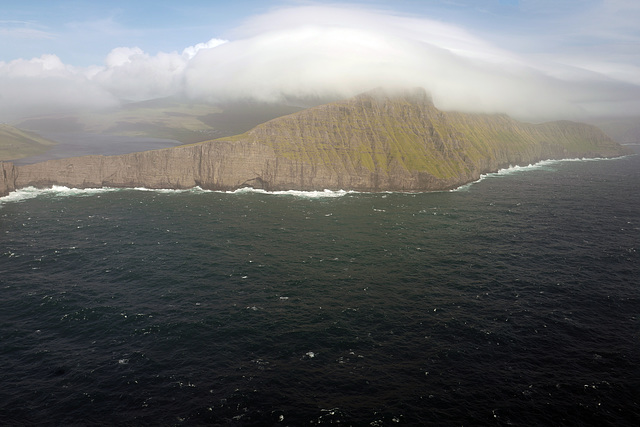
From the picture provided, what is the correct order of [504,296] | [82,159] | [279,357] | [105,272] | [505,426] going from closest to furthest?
1. [505,426]
2. [279,357]
3. [504,296]
4. [105,272]
5. [82,159]

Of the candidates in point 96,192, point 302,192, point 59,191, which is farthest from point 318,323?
point 59,191

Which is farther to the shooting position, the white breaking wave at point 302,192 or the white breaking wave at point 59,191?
the white breaking wave at point 302,192

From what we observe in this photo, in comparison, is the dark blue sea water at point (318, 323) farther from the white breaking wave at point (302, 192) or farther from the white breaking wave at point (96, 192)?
the white breaking wave at point (302, 192)

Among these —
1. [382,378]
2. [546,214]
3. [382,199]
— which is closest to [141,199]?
[382,199]

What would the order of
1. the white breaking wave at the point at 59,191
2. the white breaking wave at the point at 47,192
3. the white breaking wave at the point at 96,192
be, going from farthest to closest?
the white breaking wave at the point at 96,192
the white breaking wave at the point at 59,191
the white breaking wave at the point at 47,192

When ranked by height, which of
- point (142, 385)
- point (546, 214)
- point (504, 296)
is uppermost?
point (546, 214)

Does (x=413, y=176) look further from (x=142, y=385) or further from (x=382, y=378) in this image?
(x=142, y=385)

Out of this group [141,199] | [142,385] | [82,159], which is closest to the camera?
[142,385]

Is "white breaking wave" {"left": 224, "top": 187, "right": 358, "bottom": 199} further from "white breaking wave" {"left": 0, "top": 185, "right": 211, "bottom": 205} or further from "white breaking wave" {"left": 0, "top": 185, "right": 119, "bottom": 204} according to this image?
"white breaking wave" {"left": 0, "top": 185, "right": 119, "bottom": 204}

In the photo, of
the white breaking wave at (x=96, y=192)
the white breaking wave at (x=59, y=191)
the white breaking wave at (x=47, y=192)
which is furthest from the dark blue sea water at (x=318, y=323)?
the white breaking wave at (x=96, y=192)
